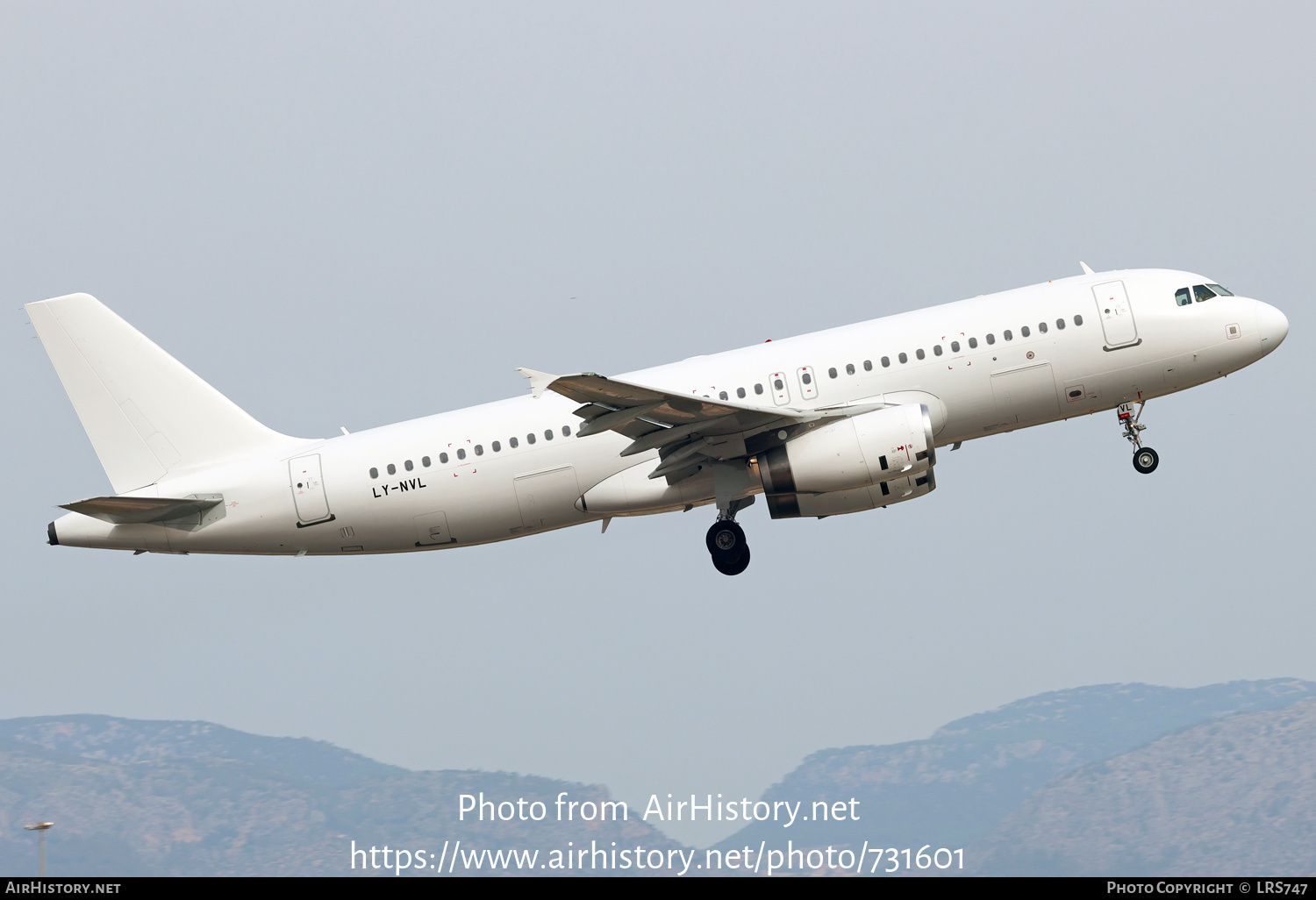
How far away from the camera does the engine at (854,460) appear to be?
30.8m

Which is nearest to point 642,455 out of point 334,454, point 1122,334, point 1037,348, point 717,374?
point 717,374

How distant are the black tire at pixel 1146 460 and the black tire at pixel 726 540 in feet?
33.5

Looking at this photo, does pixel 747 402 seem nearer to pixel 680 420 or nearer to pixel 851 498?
pixel 680 420

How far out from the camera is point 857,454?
101 ft

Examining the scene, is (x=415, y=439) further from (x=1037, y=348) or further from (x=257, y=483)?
(x=1037, y=348)

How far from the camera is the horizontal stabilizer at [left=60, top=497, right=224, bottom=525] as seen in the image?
32.4 meters

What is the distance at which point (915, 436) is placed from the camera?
3066cm

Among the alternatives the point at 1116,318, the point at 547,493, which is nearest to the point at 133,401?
the point at 547,493

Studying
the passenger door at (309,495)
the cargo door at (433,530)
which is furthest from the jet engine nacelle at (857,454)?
the passenger door at (309,495)

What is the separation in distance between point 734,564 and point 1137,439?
1065cm

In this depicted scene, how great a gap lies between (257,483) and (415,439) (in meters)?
4.16

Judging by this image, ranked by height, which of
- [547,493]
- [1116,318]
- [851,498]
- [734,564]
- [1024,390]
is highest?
[1116,318]
